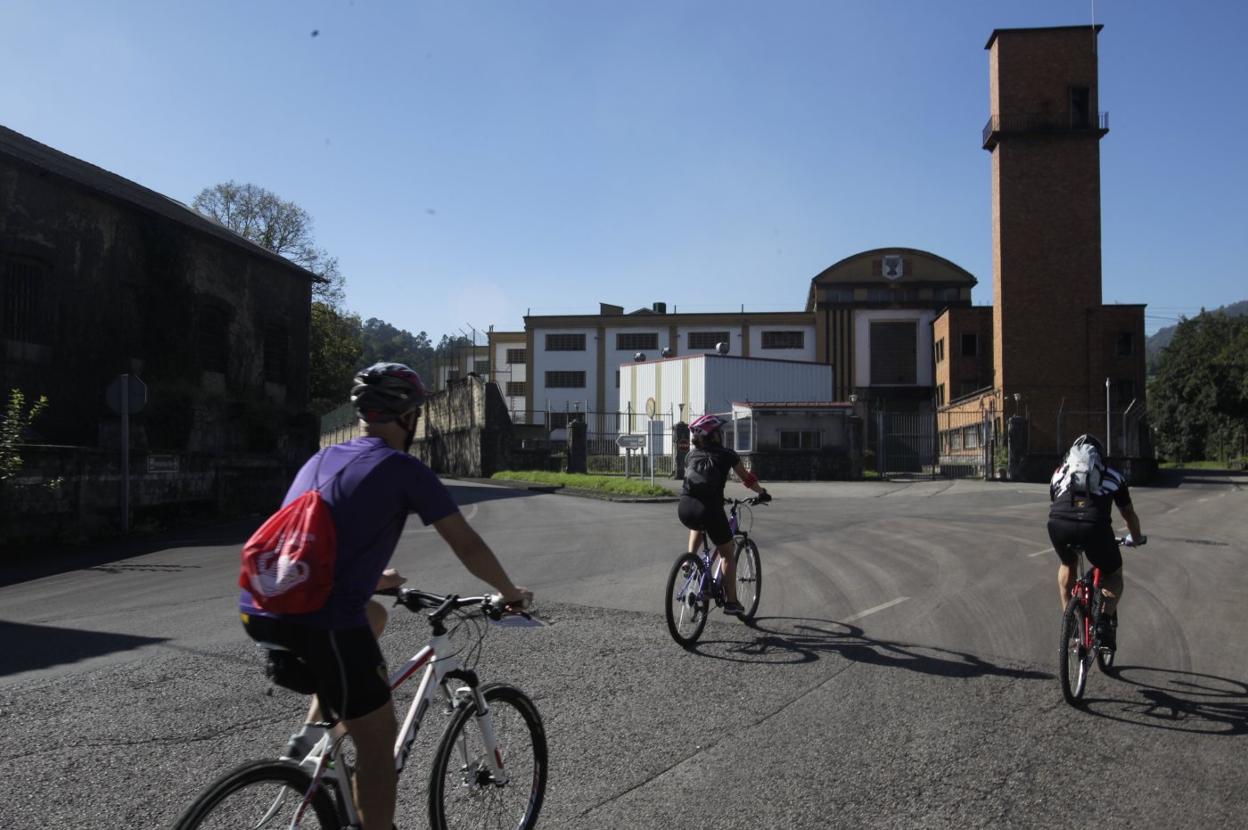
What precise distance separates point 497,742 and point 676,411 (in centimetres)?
4288

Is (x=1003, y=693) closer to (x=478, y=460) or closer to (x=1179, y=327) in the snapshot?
(x=478, y=460)

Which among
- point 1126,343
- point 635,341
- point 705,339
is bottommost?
point 1126,343

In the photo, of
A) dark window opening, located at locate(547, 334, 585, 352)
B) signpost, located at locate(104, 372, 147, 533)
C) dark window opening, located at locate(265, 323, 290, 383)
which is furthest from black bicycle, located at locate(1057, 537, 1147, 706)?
dark window opening, located at locate(547, 334, 585, 352)

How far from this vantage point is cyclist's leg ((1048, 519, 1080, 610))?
6391mm

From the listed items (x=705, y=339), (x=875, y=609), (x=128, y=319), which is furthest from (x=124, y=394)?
(x=705, y=339)

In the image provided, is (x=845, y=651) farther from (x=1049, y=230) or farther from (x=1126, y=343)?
(x=1126, y=343)

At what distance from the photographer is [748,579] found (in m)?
8.30

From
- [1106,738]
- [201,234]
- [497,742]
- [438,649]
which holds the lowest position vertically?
[1106,738]

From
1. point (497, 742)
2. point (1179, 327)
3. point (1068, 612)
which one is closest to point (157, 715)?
point (497, 742)

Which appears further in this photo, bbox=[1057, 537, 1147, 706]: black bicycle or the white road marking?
the white road marking

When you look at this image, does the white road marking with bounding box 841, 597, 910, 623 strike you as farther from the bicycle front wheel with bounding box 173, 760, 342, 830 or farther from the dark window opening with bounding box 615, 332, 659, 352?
the dark window opening with bounding box 615, 332, 659, 352

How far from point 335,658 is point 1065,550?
5.42 metres

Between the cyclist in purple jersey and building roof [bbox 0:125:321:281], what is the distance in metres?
21.8

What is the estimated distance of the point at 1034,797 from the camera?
13.9 ft
